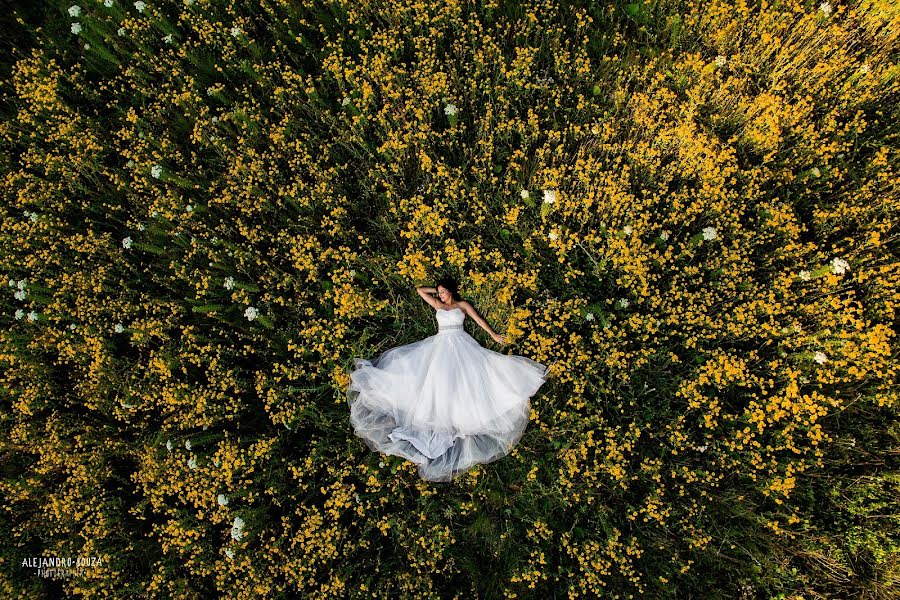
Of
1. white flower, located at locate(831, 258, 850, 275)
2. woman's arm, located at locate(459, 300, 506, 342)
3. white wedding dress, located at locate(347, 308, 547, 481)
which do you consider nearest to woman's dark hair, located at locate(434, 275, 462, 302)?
woman's arm, located at locate(459, 300, 506, 342)

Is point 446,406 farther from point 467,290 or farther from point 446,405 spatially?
point 467,290

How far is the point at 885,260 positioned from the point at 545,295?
333 cm

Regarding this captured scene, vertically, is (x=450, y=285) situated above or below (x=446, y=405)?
above

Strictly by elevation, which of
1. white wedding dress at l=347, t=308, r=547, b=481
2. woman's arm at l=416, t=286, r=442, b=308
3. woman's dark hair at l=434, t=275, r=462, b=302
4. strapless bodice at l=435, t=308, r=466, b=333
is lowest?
white wedding dress at l=347, t=308, r=547, b=481

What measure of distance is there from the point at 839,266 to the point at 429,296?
3.90m

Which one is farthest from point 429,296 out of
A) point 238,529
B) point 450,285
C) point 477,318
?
point 238,529

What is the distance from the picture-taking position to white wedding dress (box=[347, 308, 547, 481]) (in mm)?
4293

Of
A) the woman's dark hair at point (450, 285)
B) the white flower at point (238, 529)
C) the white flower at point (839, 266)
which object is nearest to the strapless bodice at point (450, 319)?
the woman's dark hair at point (450, 285)

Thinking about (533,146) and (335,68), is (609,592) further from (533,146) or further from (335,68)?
(335,68)

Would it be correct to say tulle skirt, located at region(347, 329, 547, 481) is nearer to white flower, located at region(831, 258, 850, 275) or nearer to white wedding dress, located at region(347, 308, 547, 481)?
white wedding dress, located at region(347, 308, 547, 481)

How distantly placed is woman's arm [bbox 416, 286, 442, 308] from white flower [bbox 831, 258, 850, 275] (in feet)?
12.3

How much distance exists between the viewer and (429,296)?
4.61 m

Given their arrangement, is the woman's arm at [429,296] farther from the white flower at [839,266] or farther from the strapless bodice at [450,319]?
the white flower at [839,266]

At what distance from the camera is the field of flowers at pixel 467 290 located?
13.8 feet
